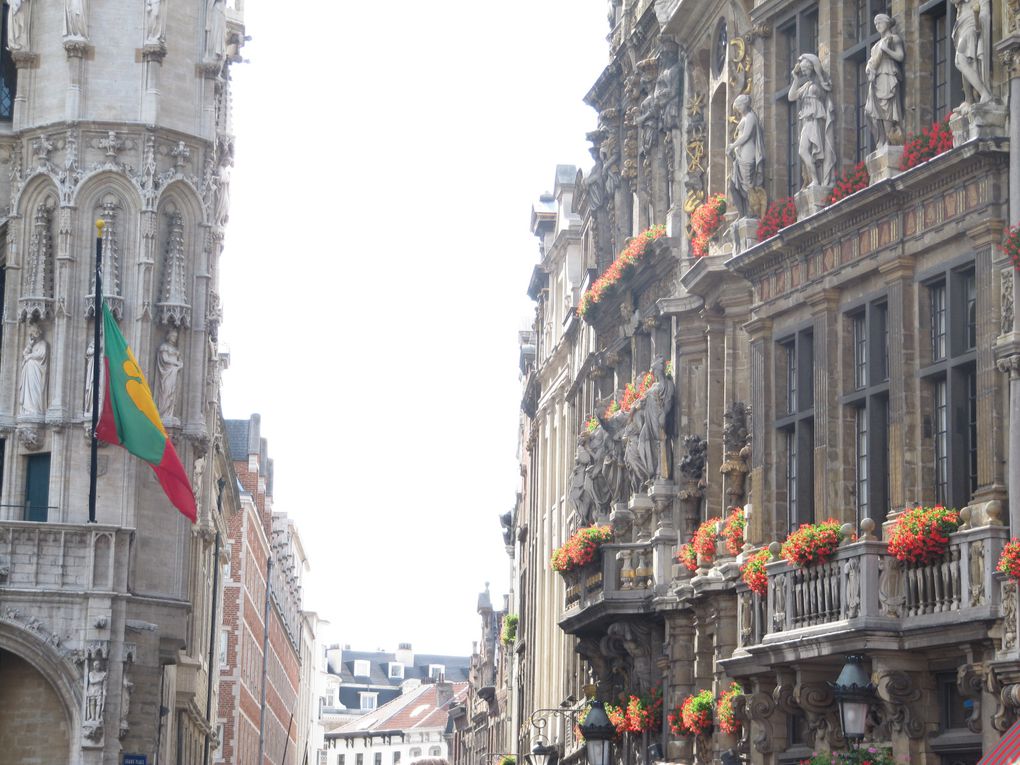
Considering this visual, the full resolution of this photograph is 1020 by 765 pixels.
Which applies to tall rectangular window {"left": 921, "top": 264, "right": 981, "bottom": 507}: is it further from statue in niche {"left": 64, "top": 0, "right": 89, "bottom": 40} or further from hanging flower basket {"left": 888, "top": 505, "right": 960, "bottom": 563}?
statue in niche {"left": 64, "top": 0, "right": 89, "bottom": 40}

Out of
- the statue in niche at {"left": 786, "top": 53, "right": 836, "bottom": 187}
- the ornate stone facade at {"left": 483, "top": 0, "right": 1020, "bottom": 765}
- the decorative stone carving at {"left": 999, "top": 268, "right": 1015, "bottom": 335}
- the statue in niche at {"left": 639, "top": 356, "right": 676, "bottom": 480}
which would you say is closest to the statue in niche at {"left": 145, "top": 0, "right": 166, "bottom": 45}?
the ornate stone facade at {"left": 483, "top": 0, "right": 1020, "bottom": 765}

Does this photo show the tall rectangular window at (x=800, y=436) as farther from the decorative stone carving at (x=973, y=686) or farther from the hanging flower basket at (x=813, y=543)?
the decorative stone carving at (x=973, y=686)

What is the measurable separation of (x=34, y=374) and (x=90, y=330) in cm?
128

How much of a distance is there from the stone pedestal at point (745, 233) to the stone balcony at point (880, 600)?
540 cm

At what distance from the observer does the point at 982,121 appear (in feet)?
78.6

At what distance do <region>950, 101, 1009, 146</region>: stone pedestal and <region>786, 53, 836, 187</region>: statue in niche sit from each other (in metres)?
4.20

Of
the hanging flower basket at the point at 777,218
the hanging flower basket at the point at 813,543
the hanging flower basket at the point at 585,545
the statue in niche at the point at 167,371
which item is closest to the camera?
the hanging flower basket at the point at 813,543

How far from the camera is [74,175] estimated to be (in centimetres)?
3828

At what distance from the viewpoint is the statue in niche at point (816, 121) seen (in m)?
28.6

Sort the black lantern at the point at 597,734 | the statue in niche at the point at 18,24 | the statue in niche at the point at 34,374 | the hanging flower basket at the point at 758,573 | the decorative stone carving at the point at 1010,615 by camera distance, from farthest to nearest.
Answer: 1. the statue in niche at the point at 18,24
2. the statue in niche at the point at 34,374
3. the black lantern at the point at 597,734
4. the hanging flower basket at the point at 758,573
5. the decorative stone carving at the point at 1010,615

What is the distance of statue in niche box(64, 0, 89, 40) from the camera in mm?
38625

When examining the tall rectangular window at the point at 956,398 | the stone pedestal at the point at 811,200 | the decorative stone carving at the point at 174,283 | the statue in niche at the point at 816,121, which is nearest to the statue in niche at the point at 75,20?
the decorative stone carving at the point at 174,283

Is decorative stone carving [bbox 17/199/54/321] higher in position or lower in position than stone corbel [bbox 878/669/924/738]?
higher

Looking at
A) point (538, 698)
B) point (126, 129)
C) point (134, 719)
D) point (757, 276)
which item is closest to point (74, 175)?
point (126, 129)
